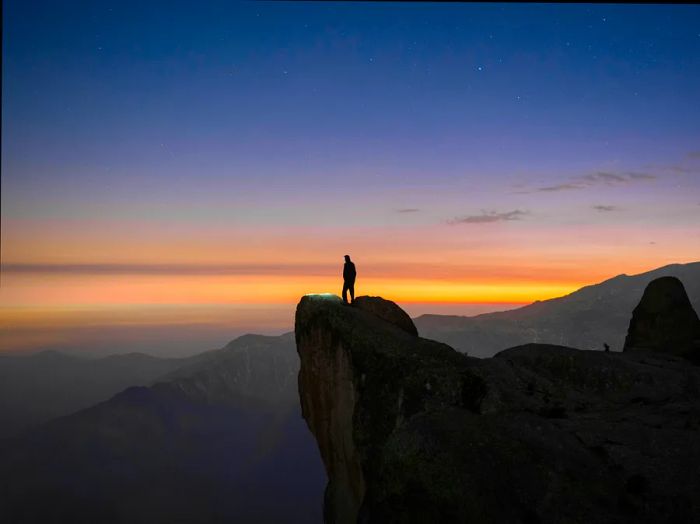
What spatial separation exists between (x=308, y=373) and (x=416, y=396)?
11.8 metres

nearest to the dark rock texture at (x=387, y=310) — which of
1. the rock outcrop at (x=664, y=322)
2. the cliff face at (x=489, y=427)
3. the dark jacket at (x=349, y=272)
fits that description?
the cliff face at (x=489, y=427)

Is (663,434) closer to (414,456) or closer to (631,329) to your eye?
(414,456)

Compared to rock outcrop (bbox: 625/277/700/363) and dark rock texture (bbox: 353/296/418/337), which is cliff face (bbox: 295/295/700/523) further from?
rock outcrop (bbox: 625/277/700/363)

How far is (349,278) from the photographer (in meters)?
36.7

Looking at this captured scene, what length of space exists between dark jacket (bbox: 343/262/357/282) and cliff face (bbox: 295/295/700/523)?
1.83 meters

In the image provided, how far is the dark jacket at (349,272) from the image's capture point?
1426 inches

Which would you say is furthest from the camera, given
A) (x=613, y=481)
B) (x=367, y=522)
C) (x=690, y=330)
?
(x=690, y=330)

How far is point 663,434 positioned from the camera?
23.5 meters

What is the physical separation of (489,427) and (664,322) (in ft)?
118

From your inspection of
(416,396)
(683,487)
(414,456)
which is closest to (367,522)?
(414,456)

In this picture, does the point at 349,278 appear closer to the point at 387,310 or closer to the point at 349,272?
the point at 349,272

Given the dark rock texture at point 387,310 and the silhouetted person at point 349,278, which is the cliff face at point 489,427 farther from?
the silhouetted person at point 349,278

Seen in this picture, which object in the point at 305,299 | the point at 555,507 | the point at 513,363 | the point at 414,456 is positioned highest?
the point at 305,299

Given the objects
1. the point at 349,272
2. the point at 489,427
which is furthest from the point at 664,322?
the point at 489,427
